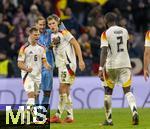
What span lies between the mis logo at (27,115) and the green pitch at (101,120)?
0.50 m

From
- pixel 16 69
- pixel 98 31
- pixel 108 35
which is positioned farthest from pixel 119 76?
pixel 98 31

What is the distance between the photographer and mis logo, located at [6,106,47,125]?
1484 cm

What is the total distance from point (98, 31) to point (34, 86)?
27.9 feet

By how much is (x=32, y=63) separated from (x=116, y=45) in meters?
2.71

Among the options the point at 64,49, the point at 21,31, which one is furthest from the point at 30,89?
the point at 21,31

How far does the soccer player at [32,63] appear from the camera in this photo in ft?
60.0

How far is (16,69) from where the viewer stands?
2455cm

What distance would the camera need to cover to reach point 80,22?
28391mm

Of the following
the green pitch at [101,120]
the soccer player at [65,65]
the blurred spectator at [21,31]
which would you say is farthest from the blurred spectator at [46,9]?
the soccer player at [65,65]

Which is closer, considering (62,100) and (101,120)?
(62,100)

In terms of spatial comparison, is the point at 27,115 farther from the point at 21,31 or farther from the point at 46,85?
the point at 21,31

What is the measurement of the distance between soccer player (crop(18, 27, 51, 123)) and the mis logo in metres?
1.50

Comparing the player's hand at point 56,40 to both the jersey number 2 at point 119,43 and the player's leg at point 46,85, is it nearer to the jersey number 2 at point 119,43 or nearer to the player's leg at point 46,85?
the player's leg at point 46,85

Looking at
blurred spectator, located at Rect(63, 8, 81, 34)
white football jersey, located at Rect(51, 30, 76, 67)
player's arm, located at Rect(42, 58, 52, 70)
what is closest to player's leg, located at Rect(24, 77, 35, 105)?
player's arm, located at Rect(42, 58, 52, 70)
